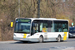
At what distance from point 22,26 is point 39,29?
6.09 feet

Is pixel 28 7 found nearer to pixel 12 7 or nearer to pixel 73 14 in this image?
pixel 12 7

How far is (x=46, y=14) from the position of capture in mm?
39469

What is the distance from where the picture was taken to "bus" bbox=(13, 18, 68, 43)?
78.6 feet

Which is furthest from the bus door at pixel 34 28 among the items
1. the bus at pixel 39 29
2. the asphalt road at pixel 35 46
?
the asphalt road at pixel 35 46

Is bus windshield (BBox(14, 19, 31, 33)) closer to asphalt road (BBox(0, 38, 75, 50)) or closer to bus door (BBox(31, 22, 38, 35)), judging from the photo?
bus door (BBox(31, 22, 38, 35))

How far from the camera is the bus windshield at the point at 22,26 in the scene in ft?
78.8

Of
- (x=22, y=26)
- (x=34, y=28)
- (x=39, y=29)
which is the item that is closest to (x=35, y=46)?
(x=34, y=28)

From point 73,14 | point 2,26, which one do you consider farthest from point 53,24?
point 73,14

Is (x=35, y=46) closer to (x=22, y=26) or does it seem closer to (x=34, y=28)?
(x=34, y=28)

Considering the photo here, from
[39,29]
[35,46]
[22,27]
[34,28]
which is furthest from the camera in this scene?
[39,29]

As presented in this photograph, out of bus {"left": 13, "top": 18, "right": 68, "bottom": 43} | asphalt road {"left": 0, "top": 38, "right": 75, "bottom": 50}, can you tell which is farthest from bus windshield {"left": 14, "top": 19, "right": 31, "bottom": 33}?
asphalt road {"left": 0, "top": 38, "right": 75, "bottom": 50}

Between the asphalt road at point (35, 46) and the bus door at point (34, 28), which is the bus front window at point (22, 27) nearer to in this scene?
the bus door at point (34, 28)

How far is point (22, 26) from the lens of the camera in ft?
79.6

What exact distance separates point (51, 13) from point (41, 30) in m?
15.8
